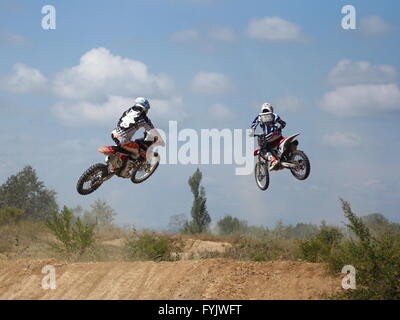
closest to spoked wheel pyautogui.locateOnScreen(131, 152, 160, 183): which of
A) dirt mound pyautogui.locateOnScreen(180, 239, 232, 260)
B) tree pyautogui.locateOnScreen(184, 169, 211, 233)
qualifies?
dirt mound pyautogui.locateOnScreen(180, 239, 232, 260)

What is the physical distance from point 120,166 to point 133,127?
131cm

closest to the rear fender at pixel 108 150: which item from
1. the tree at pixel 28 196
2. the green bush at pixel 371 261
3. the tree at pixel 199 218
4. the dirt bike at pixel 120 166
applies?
the dirt bike at pixel 120 166

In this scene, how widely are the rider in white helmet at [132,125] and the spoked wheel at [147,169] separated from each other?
69 cm

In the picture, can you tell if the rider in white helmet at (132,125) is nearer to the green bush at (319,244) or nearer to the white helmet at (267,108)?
the white helmet at (267,108)

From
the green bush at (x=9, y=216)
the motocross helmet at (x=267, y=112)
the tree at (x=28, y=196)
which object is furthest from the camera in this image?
the tree at (x=28, y=196)

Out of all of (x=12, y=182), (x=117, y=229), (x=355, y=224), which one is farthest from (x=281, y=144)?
(x=12, y=182)

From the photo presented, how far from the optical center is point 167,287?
67.7ft

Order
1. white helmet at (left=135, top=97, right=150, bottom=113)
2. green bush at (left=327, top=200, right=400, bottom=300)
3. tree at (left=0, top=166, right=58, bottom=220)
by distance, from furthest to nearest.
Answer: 1. tree at (left=0, top=166, right=58, bottom=220)
2. white helmet at (left=135, top=97, right=150, bottom=113)
3. green bush at (left=327, top=200, right=400, bottom=300)

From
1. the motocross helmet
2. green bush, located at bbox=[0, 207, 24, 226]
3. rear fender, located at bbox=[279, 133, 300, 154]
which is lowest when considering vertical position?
green bush, located at bbox=[0, 207, 24, 226]

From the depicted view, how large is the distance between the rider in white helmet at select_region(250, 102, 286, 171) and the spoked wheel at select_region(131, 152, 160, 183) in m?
3.00

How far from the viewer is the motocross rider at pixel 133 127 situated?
62.5 ft

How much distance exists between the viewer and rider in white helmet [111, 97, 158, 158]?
62.5 feet

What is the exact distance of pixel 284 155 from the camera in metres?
20.8

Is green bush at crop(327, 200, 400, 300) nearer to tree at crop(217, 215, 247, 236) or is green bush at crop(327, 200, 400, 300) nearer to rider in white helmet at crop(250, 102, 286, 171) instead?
rider in white helmet at crop(250, 102, 286, 171)
